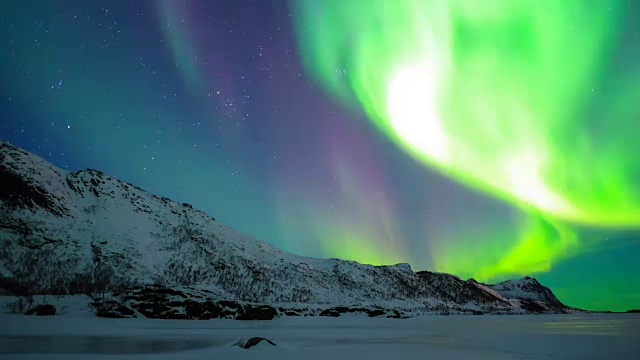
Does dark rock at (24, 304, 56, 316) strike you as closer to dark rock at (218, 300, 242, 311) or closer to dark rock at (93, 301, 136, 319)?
dark rock at (93, 301, 136, 319)

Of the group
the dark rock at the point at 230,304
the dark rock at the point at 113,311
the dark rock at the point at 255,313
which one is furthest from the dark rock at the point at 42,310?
the dark rock at the point at 255,313

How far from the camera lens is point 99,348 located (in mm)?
37219

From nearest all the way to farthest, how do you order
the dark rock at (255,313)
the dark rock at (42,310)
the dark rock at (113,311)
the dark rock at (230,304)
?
1. the dark rock at (113,311)
2. the dark rock at (42,310)
3. the dark rock at (255,313)
4. the dark rock at (230,304)

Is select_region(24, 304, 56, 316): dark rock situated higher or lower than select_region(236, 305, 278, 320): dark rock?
lower

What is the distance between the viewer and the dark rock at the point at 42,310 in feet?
462

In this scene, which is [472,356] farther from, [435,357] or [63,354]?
[63,354]

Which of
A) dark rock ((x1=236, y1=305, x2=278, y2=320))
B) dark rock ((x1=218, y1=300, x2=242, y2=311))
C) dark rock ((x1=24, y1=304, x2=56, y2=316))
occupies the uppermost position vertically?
dark rock ((x1=218, y1=300, x2=242, y2=311))

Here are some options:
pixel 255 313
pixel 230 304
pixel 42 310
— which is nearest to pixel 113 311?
pixel 42 310

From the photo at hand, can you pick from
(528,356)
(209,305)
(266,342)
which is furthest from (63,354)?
(209,305)

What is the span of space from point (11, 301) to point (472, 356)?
7161 inches

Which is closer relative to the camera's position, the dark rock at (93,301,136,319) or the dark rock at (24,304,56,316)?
the dark rock at (93,301,136,319)

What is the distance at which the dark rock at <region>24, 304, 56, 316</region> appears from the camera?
14075 centimetres

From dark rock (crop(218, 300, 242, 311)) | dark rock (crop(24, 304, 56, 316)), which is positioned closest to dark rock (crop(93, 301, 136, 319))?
dark rock (crop(24, 304, 56, 316))

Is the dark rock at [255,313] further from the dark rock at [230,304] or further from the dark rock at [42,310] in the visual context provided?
the dark rock at [42,310]
